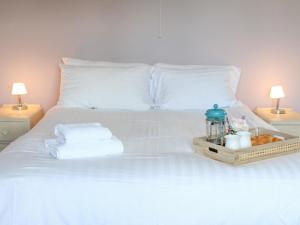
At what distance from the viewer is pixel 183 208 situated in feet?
5.67

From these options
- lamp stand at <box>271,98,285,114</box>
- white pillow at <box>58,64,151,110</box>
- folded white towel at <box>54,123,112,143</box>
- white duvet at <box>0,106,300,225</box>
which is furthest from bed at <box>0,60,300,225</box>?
lamp stand at <box>271,98,285,114</box>

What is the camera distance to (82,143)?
2.04 metres

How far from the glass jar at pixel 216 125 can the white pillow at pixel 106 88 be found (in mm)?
1112

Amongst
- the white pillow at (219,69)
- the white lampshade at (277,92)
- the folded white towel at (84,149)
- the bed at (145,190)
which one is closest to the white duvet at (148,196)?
the bed at (145,190)

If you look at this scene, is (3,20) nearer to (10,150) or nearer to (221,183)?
(10,150)

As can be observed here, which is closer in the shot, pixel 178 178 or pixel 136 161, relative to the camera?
pixel 178 178

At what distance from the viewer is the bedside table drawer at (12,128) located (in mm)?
3253

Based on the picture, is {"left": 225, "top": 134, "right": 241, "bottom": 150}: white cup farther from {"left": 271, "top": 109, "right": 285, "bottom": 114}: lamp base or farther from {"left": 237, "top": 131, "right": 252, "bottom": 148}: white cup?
{"left": 271, "top": 109, "right": 285, "bottom": 114}: lamp base

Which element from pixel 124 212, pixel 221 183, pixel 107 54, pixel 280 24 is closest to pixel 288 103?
pixel 280 24

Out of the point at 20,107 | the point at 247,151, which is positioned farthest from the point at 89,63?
the point at 247,151

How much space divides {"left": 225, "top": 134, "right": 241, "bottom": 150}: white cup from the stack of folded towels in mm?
534

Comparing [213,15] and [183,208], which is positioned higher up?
[213,15]

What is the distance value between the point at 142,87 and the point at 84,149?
4.53 ft

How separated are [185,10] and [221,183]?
2224 mm
